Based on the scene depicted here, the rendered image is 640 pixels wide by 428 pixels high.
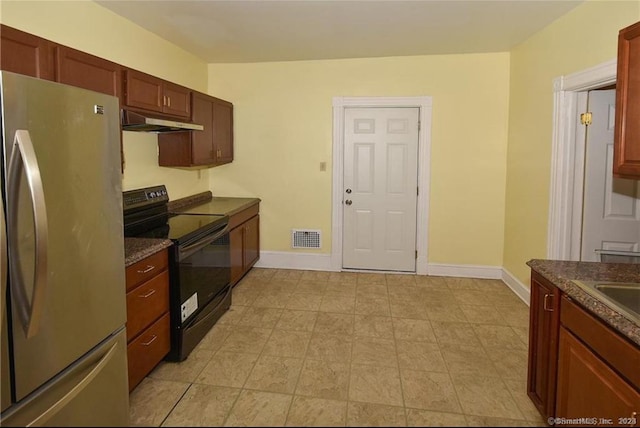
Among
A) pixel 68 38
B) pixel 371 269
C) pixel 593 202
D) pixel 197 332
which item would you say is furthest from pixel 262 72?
pixel 593 202

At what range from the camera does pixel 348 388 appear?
2344 mm

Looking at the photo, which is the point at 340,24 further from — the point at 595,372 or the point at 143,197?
the point at 595,372

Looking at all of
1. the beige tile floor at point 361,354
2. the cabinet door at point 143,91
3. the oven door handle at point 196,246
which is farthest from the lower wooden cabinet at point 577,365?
the cabinet door at point 143,91

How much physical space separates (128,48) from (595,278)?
11.7 feet

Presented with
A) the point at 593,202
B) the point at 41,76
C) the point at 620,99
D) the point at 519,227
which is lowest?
the point at 519,227

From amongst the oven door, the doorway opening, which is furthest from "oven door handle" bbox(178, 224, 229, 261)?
the doorway opening

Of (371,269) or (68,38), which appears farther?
(371,269)

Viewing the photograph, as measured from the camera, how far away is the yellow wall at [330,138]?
4363 mm

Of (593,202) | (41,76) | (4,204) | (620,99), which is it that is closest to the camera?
(4,204)

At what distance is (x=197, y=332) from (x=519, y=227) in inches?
125

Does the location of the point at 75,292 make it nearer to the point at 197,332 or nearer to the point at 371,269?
the point at 197,332

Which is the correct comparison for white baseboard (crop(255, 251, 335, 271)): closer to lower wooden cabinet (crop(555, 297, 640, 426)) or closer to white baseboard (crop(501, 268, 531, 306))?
white baseboard (crop(501, 268, 531, 306))

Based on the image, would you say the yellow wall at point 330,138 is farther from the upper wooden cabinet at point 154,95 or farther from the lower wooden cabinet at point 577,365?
the lower wooden cabinet at point 577,365

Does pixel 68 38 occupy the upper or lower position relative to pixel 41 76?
upper
